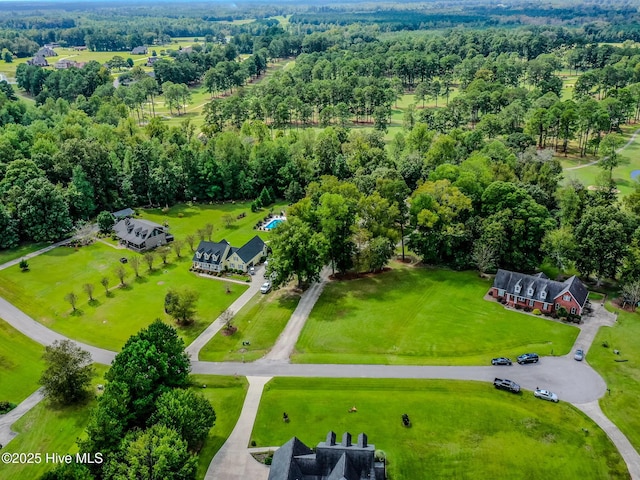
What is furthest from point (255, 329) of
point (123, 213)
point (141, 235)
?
point (123, 213)

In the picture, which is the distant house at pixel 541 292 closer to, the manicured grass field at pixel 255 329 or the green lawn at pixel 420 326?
the green lawn at pixel 420 326

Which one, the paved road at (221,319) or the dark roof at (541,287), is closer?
the paved road at (221,319)

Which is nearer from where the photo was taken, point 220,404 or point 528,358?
point 220,404

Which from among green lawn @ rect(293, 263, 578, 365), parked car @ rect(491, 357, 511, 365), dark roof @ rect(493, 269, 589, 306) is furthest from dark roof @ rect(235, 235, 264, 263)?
parked car @ rect(491, 357, 511, 365)

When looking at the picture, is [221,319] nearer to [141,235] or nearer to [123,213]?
[141,235]

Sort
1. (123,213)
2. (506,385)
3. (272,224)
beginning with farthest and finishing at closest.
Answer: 1. (123,213)
2. (272,224)
3. (506,385)

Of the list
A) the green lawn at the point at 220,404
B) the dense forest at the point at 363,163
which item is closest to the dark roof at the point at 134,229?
the dense forest at the point at 363,163

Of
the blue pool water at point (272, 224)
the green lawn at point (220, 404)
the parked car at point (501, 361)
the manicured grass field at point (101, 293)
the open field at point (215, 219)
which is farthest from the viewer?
the blue pool water at point (272, 224)

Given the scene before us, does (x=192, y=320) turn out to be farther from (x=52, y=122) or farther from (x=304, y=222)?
(x=52, y=122)

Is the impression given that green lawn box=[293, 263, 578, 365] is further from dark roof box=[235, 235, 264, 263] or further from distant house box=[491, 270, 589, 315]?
dark roof box=[235, 235, 264, 263]
